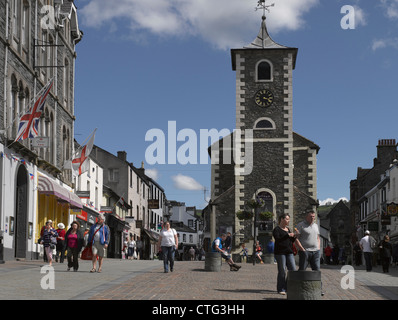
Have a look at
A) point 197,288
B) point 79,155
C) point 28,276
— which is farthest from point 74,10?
point 197,288

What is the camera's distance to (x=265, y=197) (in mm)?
49719

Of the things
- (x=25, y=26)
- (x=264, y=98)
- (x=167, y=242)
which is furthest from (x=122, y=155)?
(x=167, y=242)

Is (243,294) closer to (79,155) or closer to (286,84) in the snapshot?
(79,155)

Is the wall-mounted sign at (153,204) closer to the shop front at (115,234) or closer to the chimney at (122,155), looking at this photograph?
the chimney at (122,155)

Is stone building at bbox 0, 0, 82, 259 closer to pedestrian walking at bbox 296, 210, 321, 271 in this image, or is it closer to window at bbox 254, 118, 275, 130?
pedestrian walking at bbox 296, 210, 321, 271

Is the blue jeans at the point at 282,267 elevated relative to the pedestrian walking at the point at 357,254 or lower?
elevated

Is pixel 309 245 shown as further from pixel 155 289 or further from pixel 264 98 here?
pixel 264 98

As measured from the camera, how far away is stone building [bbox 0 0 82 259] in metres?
25.4

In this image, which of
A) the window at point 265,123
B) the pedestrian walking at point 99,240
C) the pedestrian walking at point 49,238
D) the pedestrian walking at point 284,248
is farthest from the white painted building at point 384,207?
the pedestrian walking at point 284,248

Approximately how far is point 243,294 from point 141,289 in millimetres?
2244

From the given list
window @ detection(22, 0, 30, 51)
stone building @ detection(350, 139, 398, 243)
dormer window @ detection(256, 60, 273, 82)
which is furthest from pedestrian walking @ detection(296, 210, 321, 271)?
stone building @ detection(350, 139, 398, 243)

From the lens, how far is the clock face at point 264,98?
51.1 meters

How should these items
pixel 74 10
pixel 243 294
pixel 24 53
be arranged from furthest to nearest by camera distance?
pixel 74 10, pixel 24 53, pixel 243 294
